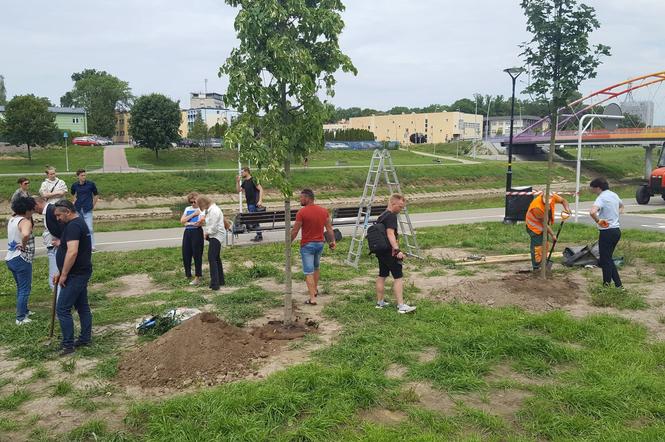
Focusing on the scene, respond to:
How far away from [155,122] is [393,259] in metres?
37.9

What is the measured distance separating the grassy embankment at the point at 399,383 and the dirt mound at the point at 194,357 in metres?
0.28

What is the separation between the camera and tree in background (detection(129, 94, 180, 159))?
41000 millimetres

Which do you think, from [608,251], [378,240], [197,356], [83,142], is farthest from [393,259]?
[83,142]

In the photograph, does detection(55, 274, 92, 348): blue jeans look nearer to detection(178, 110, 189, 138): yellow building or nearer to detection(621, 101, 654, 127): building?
detection(178, 110, 189, 138): yellow building

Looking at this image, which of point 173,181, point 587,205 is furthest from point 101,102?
point 587,205

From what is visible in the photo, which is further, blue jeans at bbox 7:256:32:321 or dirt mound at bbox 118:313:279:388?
blue jeans at bbox 7:256:32:321

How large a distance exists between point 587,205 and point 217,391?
2117cm

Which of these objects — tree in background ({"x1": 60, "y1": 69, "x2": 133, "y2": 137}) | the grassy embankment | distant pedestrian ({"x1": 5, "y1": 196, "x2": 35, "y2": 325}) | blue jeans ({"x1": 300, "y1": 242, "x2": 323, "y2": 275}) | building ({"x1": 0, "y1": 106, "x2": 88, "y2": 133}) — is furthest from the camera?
tree in background ({"x1": 60, "y1": 69, "x2": 133, "y2": 137})

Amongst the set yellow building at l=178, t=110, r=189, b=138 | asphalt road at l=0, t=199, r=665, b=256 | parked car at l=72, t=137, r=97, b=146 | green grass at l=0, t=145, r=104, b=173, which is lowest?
asphalt road at l=0, t=199, r=665, b=256

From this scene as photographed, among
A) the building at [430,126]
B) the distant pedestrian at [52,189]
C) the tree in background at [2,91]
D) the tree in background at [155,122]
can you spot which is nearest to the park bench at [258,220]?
the distant pedestrian at [52,189]

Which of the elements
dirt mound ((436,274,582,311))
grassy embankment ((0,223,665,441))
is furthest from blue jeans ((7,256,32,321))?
dirt mound ((436,274,582,311))

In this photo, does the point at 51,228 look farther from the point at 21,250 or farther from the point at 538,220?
the point at 538,220

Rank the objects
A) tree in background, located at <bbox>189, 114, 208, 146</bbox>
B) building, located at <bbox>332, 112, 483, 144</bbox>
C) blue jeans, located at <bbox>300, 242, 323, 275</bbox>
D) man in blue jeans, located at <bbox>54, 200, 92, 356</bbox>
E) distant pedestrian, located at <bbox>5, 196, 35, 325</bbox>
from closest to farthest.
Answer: man in blue jeans, located at <bbox>54, 200, 92, 356</bbox>, distant pedestrian, located at <bbox>5, 196, 35, 325</bbox>, blue jeans, located at <bbox>300, 242, 323, 275</bbox>, tree in background, located at <bbox>189, 114, 208, 146</bbox>, building, located at <bbox>332, 112, 483, 144</bbox>

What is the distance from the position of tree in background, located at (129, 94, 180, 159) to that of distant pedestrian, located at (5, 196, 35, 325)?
1421 inches
